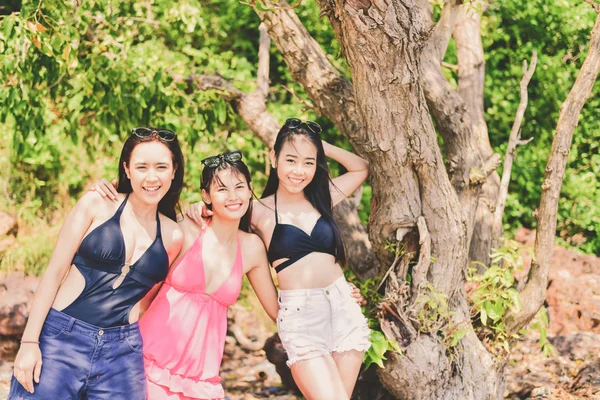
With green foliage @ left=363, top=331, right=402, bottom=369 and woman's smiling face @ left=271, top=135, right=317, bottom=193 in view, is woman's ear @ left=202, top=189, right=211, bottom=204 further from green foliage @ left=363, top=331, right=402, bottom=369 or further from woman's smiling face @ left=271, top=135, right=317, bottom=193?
green foliage @ left=363, top=331, right=402, bottom=369

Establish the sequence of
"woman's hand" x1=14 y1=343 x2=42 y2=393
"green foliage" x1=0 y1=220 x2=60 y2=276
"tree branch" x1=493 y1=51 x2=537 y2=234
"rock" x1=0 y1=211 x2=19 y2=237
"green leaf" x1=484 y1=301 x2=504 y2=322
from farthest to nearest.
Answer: "rock" x1=0 y1=211 x2=19 y2=237, "green foliage" x1=0 y1=220 x2=60 y2=276, "tree branch" x1=493 y1=51 x2=537 y2=234, "green leaf" x1=484 y1=301 x2=504 y2=322, "woman's hand" x1=14 y1=343 x2=42 y2=393

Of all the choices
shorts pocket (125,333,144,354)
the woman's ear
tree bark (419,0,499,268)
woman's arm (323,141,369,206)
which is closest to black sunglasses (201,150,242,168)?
the woman's ear

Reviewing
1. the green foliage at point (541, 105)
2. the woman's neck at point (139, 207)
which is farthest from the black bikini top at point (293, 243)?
the green foliage at point (541, 105)

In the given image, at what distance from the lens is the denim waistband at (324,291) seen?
360 cm

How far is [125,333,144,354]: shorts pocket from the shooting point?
120 inches

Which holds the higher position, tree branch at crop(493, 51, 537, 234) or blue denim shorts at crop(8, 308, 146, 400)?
tree branch at crop(493, 51, 537, 234)

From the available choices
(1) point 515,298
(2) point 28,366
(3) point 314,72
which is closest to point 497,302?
Result: (1) point 515,298

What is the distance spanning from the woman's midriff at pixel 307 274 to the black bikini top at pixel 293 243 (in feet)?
0.09

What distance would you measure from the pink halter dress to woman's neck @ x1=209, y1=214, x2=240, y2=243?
0.33 feet

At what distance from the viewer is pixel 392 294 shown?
425 centimetres

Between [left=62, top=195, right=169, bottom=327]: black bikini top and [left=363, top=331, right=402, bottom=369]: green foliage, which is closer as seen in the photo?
[left=62, top=195, right=169, bottom=327]: black bikini top

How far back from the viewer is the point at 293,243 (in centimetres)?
365

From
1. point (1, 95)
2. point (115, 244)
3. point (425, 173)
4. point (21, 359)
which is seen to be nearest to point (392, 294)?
point (425, 173)

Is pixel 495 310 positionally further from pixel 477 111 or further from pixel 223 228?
pixel 223 228
